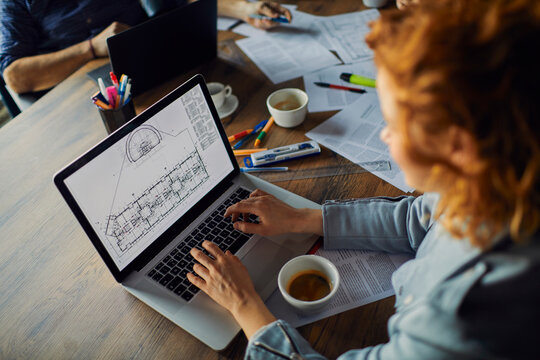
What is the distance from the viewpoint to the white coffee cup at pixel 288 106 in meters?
1.14

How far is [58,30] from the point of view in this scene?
178 cm

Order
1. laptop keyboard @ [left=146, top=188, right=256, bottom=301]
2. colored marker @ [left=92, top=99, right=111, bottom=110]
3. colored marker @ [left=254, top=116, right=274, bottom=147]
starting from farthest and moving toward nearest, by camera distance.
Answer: colored marker @ [left=254, top=116, right=274, bottom=147]
colored marker @ [left=92, top=99, right=111, bottom=110]
laptop keyboard @ [left=146, top=188, right=256, bottom=301]

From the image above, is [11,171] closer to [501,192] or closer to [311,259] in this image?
[311,259]

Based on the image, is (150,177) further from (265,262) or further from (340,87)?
(340,87)

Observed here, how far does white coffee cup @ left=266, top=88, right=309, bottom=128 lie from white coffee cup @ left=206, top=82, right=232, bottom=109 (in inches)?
5.7

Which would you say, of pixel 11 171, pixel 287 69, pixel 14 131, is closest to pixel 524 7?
pixel 287 69

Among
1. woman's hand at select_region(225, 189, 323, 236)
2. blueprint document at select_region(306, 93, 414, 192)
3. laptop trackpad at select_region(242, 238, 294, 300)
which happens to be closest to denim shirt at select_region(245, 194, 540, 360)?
laptop trackpad at select_region(242, 238, 294, 300)

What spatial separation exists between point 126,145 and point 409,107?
0.54 meters

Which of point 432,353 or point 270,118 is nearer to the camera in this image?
point 432,353

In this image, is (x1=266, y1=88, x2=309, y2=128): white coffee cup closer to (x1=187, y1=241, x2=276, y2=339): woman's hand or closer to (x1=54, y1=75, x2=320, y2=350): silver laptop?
(x1=54, y1=75, x2=320, y2=350): silver laptop

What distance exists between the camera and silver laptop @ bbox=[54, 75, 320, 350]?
721 millimetres

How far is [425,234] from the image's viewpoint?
80 cm

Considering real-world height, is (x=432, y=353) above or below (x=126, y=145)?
below

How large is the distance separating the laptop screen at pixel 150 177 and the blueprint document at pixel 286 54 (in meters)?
0.57
